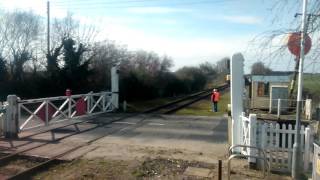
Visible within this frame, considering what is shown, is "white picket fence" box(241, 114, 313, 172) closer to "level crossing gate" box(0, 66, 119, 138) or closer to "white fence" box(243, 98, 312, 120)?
"level crossing gate" box(0, 66, 119, 138)

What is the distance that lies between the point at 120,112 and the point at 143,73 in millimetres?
16917

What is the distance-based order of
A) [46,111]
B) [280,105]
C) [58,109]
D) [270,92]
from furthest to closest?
[270,92], [280,105], [58,109], [46,111]

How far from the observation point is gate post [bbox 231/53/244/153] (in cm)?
1147

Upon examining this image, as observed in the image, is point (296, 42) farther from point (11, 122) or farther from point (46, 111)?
point (46, 111)

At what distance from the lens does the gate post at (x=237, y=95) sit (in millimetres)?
11469

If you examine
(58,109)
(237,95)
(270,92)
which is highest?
(237,95)

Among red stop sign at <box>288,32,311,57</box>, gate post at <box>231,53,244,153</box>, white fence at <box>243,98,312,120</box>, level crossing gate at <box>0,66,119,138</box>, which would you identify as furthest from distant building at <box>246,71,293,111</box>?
red stop sign at <box>288,32,311,57</box>

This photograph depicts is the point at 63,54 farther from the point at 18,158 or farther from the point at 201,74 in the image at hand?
the point at 201,74

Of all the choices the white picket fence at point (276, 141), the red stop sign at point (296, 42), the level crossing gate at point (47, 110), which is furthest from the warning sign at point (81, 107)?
the red stop sign at point (296, 42)

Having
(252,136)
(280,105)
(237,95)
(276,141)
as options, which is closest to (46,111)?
(237,95)

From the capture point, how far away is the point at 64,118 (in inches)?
720

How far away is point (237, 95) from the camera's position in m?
11.6

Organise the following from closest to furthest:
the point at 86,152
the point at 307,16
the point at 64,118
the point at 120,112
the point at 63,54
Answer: the point at 307,16
the point at 86,152
the point at 64,118
the point at 120,112
the point at 63,54

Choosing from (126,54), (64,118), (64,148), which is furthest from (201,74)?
(64,148)
